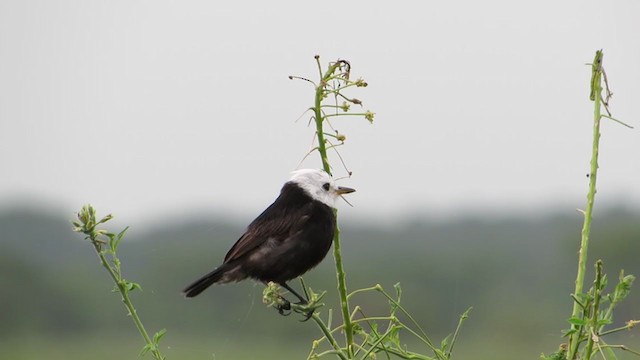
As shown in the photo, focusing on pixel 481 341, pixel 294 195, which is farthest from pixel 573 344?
pixel 481 341

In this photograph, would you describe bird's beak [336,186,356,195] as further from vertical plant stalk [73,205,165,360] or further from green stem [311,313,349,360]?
vertical plant stalk [73,205,165,360]

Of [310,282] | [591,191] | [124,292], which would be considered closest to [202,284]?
[124,292]

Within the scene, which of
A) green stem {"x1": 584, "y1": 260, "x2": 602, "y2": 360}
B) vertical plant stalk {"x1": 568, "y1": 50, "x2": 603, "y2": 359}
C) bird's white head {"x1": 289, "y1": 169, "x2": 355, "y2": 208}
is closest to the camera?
green stem {"x1": 584, "y1": 260, "x2": 602, "y2": 360}

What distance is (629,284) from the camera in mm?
2879

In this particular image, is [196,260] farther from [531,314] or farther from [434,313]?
[531,314]

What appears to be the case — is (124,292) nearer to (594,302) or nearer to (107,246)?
(107,246)

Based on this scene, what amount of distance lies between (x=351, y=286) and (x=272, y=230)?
20.9 meters

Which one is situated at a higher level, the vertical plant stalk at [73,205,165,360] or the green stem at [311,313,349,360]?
the vertical plant stalk at [73,205,165,360]

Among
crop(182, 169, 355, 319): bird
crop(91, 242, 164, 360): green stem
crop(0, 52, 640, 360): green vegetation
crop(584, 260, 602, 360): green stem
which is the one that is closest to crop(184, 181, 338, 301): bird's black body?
crop(182, 169, 355, 319): bird

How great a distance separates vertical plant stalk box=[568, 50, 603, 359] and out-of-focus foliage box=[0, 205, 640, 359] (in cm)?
2088

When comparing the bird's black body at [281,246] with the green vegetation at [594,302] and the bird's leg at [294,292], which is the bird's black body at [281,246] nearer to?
the bird's leg at [294,292]

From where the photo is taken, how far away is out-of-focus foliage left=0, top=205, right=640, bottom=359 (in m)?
28.1

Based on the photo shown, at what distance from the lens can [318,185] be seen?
5191 millimetres

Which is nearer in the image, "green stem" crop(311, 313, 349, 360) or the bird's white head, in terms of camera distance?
"green stem" crop(311, 313, 349, 360)
